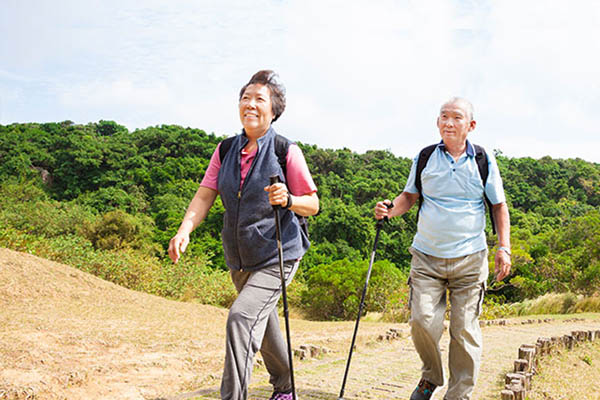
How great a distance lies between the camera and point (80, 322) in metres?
8.17

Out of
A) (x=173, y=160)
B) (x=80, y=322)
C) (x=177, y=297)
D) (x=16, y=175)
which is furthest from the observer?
(x=173, y=160)

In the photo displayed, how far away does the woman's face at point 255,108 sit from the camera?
3199 millimetres

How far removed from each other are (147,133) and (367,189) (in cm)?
1910

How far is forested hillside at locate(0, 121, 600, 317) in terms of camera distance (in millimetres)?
17312

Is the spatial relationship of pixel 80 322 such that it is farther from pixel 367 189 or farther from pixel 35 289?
pixel 367 189

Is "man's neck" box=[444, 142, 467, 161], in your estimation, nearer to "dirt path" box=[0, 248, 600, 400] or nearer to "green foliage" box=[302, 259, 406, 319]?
"dirt path" box=[0, 248, 600, 400]

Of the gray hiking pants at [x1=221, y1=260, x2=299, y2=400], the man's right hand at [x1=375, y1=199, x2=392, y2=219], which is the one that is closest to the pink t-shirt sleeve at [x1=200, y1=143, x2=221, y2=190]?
the gray hiking pants at [x1=221, y1=260, x2=299, y2=400]

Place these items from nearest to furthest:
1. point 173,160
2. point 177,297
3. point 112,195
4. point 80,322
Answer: point 80,322, point 177,297, point 112,195, point 173,160

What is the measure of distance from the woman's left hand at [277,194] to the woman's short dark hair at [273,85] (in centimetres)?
69

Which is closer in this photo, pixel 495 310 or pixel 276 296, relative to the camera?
pixel 276 296

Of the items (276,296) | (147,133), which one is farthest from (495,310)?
(147,133)

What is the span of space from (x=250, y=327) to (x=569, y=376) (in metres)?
4.52

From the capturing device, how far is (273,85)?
3.27 m

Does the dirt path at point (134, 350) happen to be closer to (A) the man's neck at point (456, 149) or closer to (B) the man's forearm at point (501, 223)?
(B) the man's forearm at point (501, 223)
